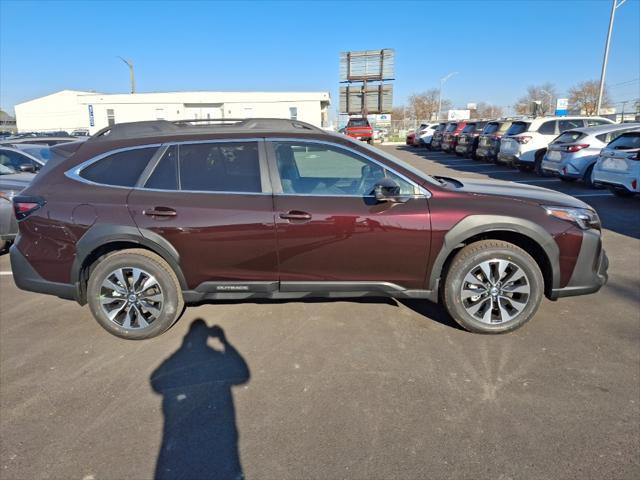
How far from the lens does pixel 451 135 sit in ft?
71.1

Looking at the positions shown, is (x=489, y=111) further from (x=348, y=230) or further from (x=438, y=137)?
(x=348, y=230)

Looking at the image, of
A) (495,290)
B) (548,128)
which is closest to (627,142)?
(548,128)

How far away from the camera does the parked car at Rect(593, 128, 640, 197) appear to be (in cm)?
752

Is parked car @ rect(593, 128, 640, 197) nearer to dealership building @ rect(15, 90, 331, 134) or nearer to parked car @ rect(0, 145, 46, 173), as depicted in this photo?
parked car @ rect(0, 145, 46, 173)

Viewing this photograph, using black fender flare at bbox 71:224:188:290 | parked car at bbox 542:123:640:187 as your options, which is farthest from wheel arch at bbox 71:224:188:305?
parked car at bbox 542:123:640:187

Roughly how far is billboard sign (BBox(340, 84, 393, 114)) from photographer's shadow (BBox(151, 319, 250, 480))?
4124 centimetres

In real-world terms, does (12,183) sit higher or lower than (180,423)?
higher

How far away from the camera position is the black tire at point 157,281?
3363 millimetres

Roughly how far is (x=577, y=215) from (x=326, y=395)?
2520mm

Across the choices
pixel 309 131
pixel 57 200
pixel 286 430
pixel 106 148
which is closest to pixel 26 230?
pixel 57 200

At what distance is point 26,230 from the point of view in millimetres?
3443

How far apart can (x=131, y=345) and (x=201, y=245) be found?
1038mm

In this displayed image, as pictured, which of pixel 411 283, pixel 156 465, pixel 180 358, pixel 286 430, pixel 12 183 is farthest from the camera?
pixel 12 183

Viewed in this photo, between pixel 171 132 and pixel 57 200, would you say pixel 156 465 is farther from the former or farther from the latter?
pixel 171 132
